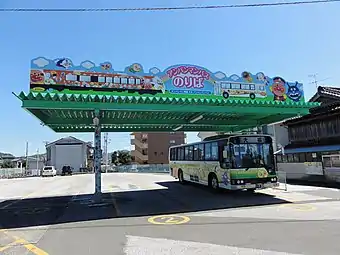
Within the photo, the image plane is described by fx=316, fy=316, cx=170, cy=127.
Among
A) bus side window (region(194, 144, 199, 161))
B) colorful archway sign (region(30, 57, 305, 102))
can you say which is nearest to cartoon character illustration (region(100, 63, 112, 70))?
colorful archway sign (region(30, 57, 305, 102))

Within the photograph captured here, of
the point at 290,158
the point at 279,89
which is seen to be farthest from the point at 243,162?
the point at 290,158

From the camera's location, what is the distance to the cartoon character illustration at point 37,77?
12.3 m

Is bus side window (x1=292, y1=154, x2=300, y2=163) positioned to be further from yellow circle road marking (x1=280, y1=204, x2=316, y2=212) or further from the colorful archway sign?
yellow circle road marking (x1=280, y1=204, x2=316, y2=212)

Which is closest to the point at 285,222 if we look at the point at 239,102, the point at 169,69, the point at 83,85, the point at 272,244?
the point at 272,244

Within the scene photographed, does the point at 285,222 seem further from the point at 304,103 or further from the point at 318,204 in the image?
the point at 304,103

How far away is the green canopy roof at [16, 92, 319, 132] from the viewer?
1194cm

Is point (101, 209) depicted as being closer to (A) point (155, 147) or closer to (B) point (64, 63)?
(B) point (64, 63)

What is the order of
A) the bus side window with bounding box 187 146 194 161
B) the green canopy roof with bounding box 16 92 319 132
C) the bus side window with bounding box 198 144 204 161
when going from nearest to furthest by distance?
the green canopy roof with bounding box 16 92 319 132 → the bus side window with bounding box 198 144 204 161 → the bus side window with bounding box 187 146 194 161

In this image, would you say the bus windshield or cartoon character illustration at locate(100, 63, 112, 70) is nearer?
cartoon character illustration at locate(100, 63, 112, 70)

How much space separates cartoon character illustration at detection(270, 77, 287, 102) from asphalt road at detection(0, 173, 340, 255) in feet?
15.7

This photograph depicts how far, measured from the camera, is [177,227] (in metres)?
8.39

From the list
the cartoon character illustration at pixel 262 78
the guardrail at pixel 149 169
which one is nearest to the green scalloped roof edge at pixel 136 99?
the cartoon character illustration at pixel 262 78

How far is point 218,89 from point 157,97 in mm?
3043

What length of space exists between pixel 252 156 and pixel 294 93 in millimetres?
3728
